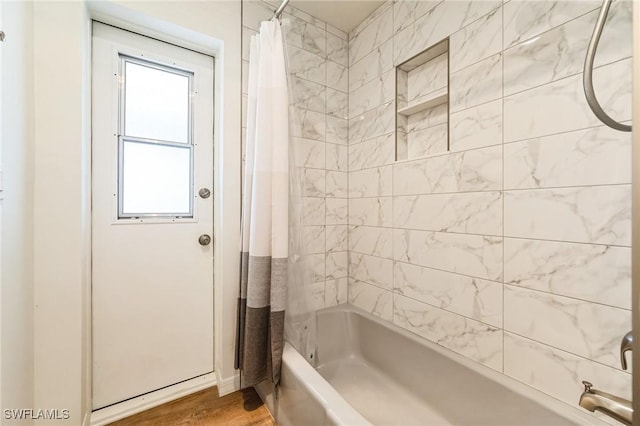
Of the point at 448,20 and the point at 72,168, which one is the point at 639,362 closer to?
the point at 448,20

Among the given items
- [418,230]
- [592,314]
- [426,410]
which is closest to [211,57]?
[418,230]

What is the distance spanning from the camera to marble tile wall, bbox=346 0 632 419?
796mm

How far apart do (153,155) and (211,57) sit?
27.7 inches

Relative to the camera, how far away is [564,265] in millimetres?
879

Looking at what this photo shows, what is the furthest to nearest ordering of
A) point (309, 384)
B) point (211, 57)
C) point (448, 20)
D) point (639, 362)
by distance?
1. point (211, 57)
2. point (448, 20)
3. point (309, 384)
4. point (639, 362)

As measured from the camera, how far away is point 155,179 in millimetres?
1387

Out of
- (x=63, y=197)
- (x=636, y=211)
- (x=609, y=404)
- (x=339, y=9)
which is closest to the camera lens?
(x=636, y=211)

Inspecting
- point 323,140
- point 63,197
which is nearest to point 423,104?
point 323,140

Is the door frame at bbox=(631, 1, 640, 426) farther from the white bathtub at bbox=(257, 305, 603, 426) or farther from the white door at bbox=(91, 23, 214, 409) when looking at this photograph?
the white door at bbox=(91, 23, 214, 409)

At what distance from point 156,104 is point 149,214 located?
0.62m

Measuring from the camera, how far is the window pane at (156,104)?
1334mm

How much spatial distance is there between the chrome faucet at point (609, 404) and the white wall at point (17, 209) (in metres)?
1.60

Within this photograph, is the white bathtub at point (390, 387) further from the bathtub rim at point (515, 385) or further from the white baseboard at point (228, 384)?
the white baseboard at point (228, 384)

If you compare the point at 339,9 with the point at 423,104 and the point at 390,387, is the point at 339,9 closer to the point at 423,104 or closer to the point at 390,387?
the point at 423,104
